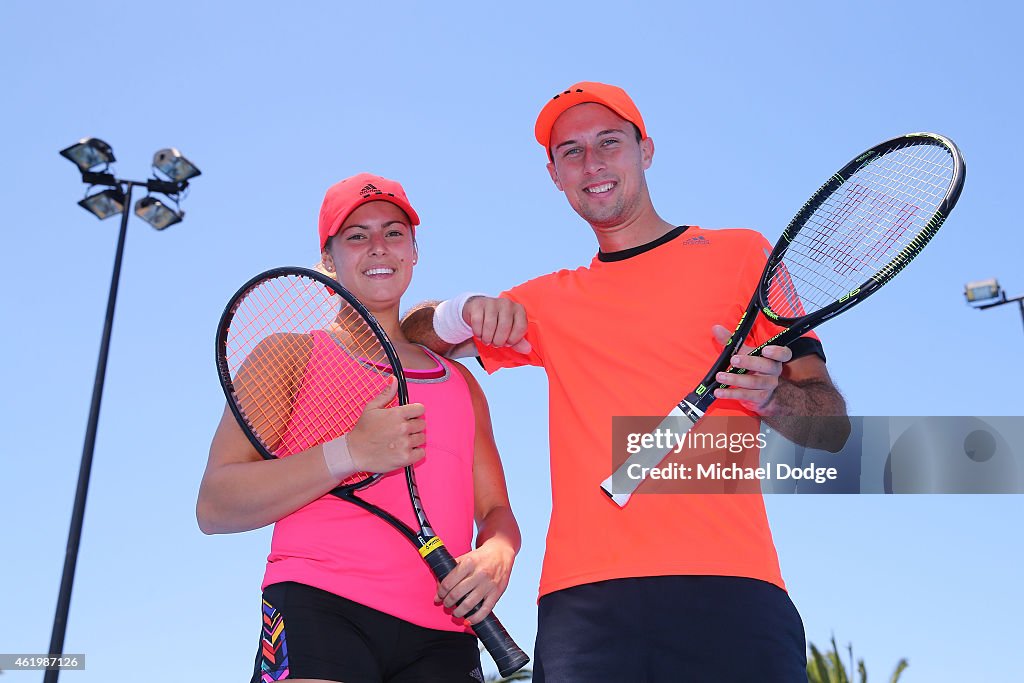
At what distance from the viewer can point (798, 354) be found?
348cm

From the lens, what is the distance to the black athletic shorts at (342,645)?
324cm

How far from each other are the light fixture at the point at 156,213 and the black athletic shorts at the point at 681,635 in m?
10.4

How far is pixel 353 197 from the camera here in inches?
163

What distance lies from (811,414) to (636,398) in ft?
1.92

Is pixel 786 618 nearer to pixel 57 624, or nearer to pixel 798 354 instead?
pixel 798 354

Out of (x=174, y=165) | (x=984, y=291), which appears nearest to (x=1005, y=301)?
(x=984, y=291)

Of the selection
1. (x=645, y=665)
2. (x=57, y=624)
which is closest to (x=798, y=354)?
(x=645, y=665)

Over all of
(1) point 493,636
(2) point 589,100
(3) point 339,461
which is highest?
(2) point 589,100

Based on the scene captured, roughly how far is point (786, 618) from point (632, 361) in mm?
991

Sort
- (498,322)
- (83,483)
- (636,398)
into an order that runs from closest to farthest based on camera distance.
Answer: (636,398)
(498,322)
(83,483)

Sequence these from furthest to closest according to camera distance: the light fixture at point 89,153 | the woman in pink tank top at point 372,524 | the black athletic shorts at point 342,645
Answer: the light fixture at point 89,153 → the woman in pink tank top at point 372,524 → the black athletic shorts at point 342,645

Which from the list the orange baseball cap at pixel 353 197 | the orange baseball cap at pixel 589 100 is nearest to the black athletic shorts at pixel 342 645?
the orange baseball cap at pixel 353 197

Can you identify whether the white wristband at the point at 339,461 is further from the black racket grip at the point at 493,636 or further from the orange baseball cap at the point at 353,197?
the orange baseball cap at the point at 353,197

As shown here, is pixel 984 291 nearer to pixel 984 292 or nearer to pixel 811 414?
pixel 984 292
